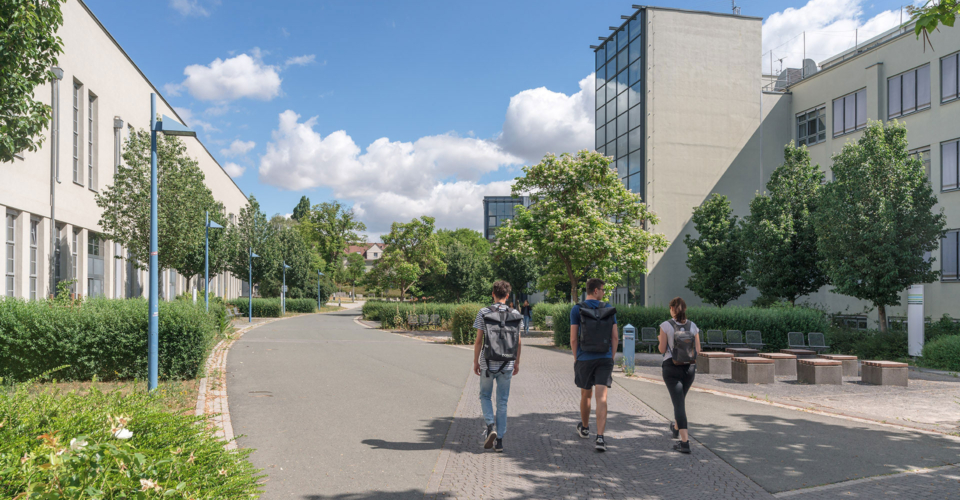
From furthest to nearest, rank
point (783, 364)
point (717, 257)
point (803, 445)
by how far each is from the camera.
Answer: point (717, 257) < point (783, 364) < point (803, 445)

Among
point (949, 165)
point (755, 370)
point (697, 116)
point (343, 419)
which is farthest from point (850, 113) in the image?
point (343, 419)

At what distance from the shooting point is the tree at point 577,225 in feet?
72.7

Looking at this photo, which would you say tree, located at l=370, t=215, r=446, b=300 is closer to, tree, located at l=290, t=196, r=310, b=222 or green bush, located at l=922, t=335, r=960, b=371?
green bush, located at l=922, t=335, r=960, b=371

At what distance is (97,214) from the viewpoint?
2417 cm

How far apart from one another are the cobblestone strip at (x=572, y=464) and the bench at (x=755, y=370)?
4356 mm

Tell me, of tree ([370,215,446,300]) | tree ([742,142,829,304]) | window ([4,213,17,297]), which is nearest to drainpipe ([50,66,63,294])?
window ([4,213,17,297])

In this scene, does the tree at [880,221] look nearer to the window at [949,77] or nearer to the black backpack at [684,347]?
the window at [949,77]

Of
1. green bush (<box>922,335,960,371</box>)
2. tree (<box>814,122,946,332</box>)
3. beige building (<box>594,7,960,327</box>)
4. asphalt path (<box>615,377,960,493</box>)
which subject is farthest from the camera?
beige building (<box>594,7,960,327</box>)

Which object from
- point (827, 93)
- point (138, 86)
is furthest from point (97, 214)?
point (827, 93)

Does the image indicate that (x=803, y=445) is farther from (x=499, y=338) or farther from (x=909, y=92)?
(x=909, y=92)

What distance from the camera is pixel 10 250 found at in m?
18.0

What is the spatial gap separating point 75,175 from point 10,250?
16.8ft

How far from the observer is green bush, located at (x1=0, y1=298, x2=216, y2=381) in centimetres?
1061

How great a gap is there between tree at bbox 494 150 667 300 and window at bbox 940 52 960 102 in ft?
41.3
